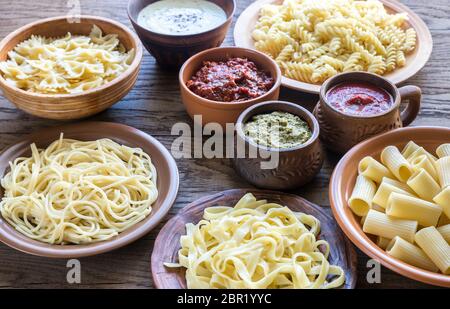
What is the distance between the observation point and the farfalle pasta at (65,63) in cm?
249

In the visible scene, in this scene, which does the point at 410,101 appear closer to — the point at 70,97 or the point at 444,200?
the point at 444,200

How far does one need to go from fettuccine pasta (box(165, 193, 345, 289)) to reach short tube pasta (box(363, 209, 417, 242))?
0.17 m

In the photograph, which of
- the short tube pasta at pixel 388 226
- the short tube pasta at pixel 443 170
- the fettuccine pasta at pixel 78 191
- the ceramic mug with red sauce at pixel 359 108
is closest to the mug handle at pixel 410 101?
the ceramic mug with red sauce at pixel 359 108

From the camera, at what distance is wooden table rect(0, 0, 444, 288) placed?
2029 mm

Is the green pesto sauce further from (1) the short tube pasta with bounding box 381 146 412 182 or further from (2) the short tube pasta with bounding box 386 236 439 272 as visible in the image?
(2) the short tube pasta with bounding box 386 236 439 272

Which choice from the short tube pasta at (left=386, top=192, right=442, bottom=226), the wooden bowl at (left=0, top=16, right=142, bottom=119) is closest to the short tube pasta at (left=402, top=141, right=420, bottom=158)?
the short tube pasta at (left=386, top=192, right=442, bottom=226)

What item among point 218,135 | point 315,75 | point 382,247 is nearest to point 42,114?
point 218,135

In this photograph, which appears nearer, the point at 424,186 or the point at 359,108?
the point at 424,186

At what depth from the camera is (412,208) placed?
194 cm

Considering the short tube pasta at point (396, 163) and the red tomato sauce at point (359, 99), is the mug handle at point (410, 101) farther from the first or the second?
the short tube pasta at point (396, 163)

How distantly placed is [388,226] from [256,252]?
46 cm

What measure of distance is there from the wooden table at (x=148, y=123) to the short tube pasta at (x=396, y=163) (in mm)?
298

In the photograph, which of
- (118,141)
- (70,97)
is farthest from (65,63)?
(118,141)
